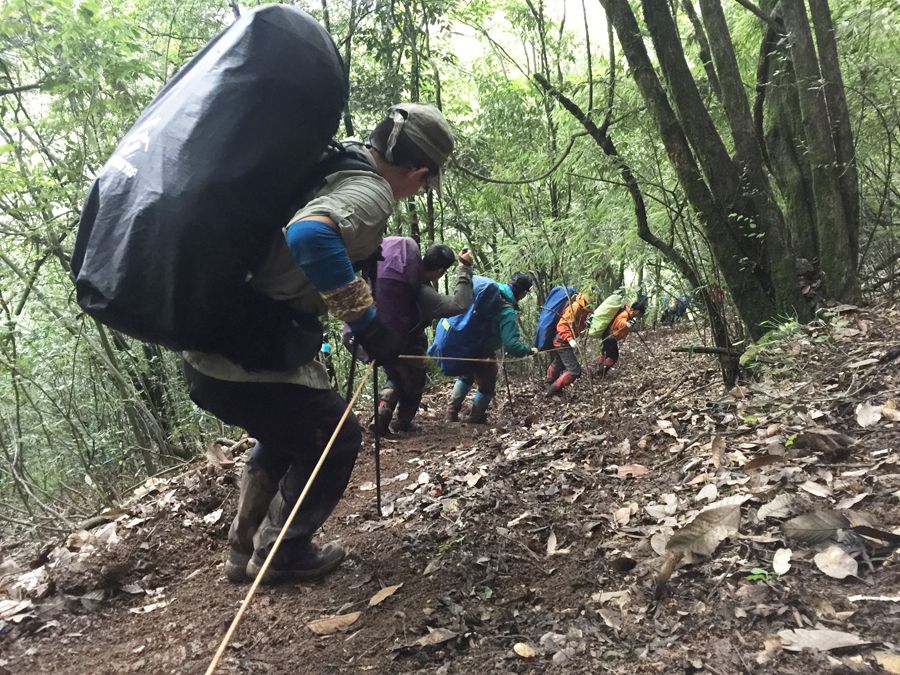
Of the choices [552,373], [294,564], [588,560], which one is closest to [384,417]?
[552,373]

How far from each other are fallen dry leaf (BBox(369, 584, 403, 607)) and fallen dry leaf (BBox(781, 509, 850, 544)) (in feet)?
5.52

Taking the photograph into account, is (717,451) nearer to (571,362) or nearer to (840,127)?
(840,127)

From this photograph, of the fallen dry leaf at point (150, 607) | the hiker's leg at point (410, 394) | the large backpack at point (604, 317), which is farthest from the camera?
the large backpack at point (604, 317)

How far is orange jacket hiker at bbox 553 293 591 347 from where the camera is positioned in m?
7.12

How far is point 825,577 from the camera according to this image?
5.49 ft

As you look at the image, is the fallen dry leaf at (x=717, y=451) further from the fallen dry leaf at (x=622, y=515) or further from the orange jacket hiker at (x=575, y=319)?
the orange jacket hiker at (x=575, y=319)

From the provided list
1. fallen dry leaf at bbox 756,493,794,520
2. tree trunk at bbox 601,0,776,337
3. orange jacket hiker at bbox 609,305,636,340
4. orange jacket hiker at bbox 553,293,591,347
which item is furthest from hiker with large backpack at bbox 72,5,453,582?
Answer: orange jacket hiker at bbox 609,305,636,340

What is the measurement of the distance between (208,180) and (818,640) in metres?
2.30

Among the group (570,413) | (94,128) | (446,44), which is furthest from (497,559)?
(446,44)

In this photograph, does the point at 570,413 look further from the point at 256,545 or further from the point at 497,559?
the point at 256,545

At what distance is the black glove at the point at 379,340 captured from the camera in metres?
2.52

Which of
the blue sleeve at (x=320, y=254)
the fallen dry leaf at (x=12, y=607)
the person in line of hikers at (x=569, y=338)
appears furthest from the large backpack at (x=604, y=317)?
the fallen dry leaf at (x=12, y=607)

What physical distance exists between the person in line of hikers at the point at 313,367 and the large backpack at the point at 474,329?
362cm

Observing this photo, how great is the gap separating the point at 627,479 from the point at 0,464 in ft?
20.3
